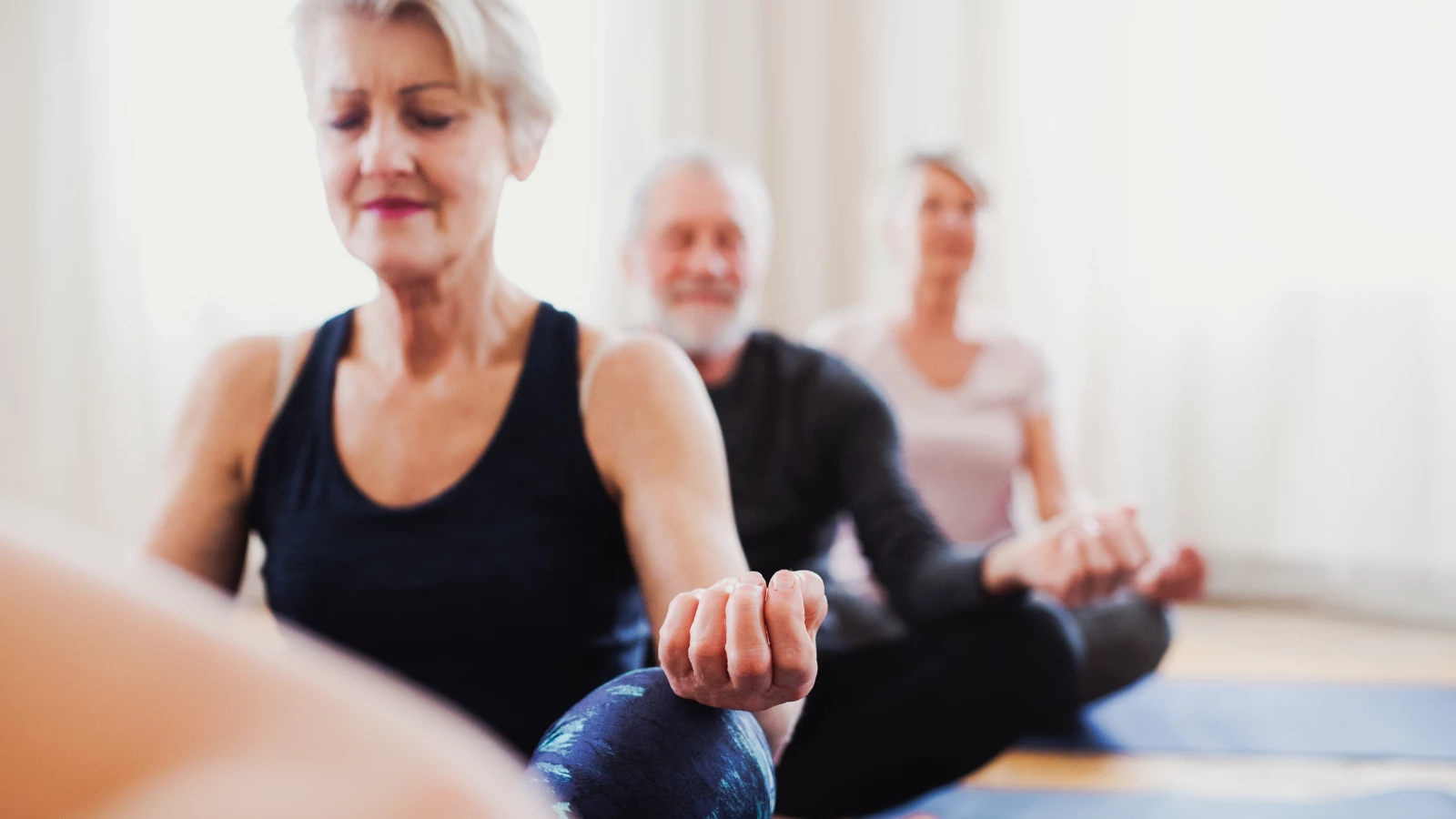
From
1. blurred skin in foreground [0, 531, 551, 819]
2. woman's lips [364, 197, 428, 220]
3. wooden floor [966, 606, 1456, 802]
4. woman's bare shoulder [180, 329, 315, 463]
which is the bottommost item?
wooden floor [966, 606, 1456, 802]

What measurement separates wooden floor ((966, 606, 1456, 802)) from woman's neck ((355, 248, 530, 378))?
3.60 ft

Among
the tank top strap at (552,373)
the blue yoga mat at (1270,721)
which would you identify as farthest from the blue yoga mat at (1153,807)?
the tank top strap at (552,373)

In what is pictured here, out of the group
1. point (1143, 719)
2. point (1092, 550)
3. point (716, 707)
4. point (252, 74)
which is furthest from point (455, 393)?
point (252, 74)

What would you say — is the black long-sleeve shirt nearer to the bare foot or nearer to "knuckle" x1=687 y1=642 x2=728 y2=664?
the bare foot

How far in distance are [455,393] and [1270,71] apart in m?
2.58

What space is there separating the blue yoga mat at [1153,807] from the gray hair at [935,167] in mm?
956

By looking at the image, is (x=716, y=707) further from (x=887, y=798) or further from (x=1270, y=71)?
(x=1270, y=71)

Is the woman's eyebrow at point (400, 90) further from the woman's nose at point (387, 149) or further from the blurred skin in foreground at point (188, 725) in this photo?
the blurred skin in foreground at point (188, 725)

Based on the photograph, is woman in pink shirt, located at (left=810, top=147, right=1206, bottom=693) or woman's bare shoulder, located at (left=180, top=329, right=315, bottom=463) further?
woman in pink shirt, located at (left=810, top=147, right=1206, bottom=693)

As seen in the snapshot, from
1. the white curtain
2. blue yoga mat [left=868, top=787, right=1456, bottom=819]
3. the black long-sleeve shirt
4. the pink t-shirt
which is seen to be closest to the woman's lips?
the black long-sleeve shirt

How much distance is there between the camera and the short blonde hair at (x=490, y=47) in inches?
27.4

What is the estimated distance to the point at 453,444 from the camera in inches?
30.4

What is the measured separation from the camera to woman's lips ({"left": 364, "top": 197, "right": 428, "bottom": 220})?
2.35ft

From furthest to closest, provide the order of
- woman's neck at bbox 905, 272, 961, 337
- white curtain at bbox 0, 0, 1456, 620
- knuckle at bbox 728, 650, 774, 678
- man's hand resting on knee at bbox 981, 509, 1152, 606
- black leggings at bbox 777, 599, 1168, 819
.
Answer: white curtain at bbox 0, 0, 1456, 620 → woman's neck at bbox 905, 272, 961, 337 → black leggings at bbox 777, 599, 1168, 819 → man's hand resting on knee at bbox 981, 509, 1152, 606 → knuckle at bbox 728, 650, 774, 678
